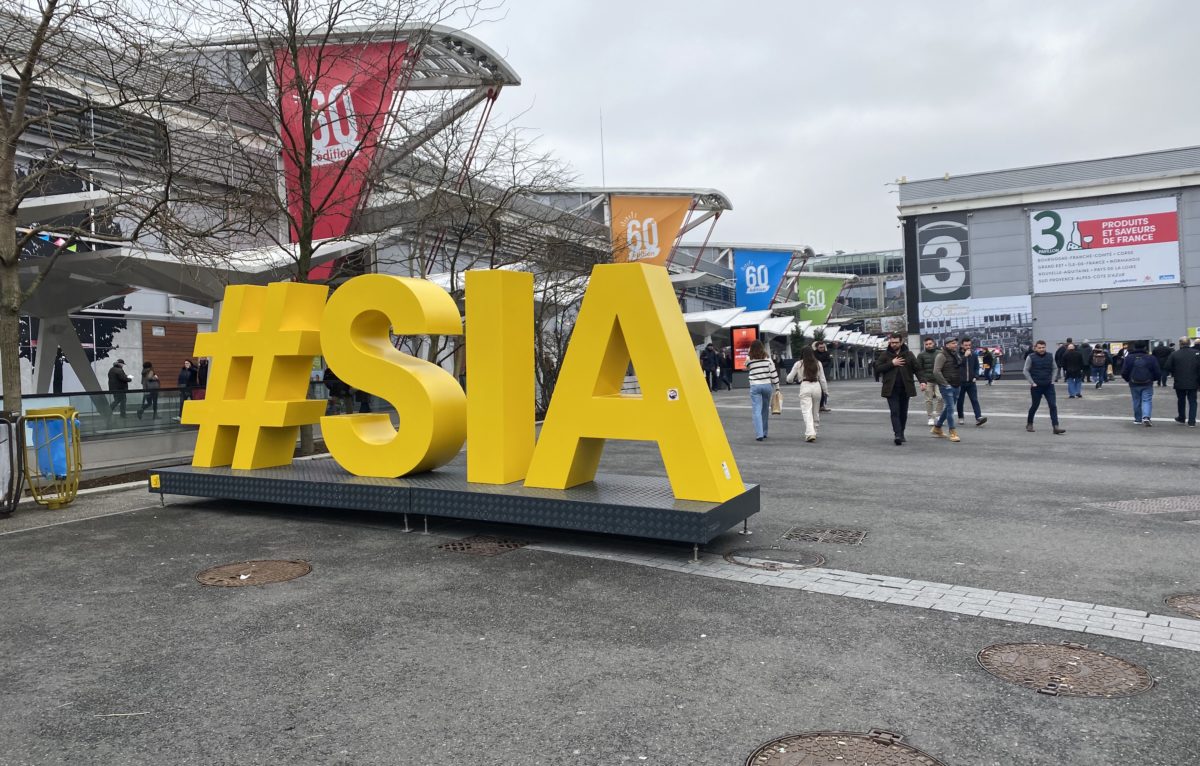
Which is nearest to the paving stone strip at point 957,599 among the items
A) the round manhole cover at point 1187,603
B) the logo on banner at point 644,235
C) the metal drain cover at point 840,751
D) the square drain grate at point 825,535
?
the round manhole cover at point 1187,603

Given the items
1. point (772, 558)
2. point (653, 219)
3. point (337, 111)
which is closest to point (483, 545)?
point (772, 558)

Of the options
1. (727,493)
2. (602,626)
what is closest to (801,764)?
(602,626)

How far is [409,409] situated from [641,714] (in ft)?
16.4

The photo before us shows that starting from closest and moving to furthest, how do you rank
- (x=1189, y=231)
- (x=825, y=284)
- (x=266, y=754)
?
(x=266, y=754) → (x=1189, y=231) → (x=825, y=284)

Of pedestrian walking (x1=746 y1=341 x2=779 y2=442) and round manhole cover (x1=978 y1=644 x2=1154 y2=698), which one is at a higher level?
pedestrian walking (x1=746 y1=341 x2=779 y2=442)

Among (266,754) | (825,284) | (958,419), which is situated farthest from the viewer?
(825,284)

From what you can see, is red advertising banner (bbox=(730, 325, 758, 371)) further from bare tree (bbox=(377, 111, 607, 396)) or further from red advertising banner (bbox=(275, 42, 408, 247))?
red advertising banner (bbox=(275, 42, 408, 247))

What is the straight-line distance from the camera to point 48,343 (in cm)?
1830

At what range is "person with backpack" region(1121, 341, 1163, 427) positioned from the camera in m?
15.6

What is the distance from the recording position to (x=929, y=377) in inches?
583

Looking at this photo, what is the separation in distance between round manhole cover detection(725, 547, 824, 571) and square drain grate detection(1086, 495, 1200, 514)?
3718 millimetres

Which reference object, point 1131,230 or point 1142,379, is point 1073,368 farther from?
point 1131,230

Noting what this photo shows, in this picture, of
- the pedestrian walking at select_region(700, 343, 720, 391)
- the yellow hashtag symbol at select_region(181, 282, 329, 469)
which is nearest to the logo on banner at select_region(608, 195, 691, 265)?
the pedestrian walking at select_region(700, 343, 720, 391)

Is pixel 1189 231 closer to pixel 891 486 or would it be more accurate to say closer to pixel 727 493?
pixel 891 486
